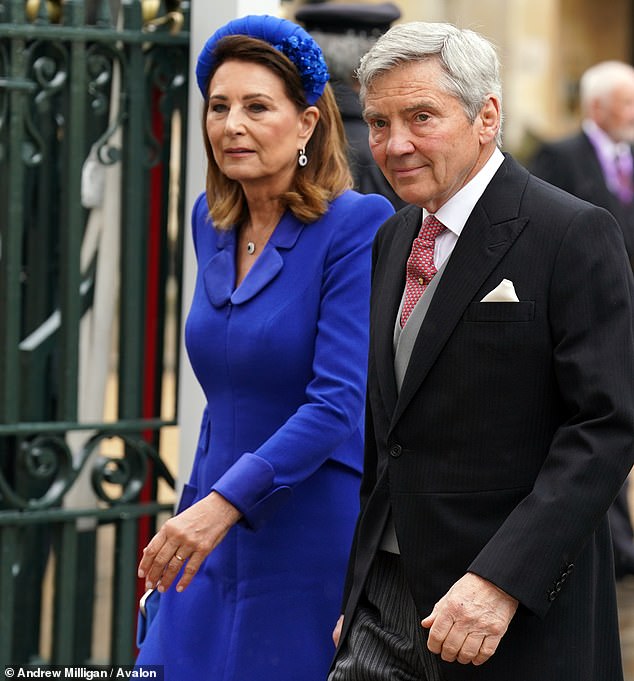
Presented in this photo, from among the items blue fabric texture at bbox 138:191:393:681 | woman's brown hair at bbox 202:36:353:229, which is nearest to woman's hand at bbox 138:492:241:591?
blue fabric texture at bbox 138:191:393:681

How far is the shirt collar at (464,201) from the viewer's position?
9.64 ft

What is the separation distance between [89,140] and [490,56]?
6.15 feet

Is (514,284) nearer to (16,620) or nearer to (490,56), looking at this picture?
(490,56)

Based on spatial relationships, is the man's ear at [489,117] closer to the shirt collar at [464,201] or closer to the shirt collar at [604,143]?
the shirt collar at [464,201]

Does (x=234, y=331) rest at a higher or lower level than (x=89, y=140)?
lower

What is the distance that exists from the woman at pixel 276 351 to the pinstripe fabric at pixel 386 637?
412 mm

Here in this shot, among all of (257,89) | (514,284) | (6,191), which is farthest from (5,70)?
(514,284)

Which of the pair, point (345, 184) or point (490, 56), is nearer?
point (490, 56)

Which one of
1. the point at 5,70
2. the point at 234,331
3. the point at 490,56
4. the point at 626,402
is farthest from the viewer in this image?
the point at 5,70

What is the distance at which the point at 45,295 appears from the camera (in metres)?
4.46

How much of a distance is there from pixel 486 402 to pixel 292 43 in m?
1.15

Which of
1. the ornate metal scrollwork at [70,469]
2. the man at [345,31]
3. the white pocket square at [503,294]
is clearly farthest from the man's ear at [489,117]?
the man at [345,31]

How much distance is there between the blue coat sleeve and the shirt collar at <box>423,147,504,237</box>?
57 centimetres

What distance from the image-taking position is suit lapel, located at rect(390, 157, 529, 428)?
282 cm
